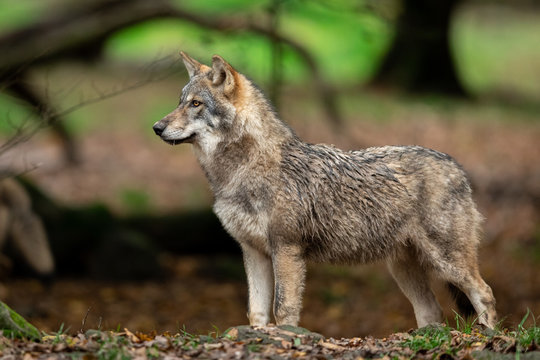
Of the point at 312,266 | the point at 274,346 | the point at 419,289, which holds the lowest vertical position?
the point at 274,346

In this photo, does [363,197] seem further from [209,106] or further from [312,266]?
[312,266]

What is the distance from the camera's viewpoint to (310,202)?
22.9 feet

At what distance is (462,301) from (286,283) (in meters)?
2.12

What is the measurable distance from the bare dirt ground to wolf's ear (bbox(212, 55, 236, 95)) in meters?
2.34

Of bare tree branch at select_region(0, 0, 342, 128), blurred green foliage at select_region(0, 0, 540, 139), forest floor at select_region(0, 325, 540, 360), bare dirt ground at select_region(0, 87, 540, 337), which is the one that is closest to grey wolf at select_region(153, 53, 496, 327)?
forest floor at select_region(0, 325, 540, 360)

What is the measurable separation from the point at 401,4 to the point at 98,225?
13.1 meters

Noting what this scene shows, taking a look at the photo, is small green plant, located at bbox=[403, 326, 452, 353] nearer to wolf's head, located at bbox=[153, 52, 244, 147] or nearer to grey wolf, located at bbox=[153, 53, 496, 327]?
grey wolf, located at bbox=[153, 53, 496, 327]

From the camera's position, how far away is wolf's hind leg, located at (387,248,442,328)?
7711 millimetres

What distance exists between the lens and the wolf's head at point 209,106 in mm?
6703

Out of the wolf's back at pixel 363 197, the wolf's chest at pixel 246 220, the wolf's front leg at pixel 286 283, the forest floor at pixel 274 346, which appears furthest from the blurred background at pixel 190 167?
the wolf's back at pixel 363 197

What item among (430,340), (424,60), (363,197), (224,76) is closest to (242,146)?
(224,76)

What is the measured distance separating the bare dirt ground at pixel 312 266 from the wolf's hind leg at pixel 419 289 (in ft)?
4.87

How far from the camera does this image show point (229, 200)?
271 inches

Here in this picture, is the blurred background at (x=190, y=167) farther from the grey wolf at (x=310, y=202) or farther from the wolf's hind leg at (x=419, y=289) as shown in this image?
the wolf's hind leg at (x=419, y=289)
